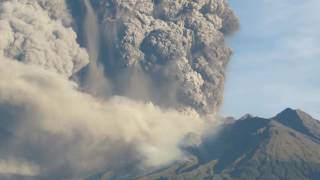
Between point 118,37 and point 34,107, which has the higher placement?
point 118,37

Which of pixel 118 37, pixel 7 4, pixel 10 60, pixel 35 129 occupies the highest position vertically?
pixel 7 4

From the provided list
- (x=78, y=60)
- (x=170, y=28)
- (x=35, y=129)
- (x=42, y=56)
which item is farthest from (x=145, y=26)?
(x=35, y=129)

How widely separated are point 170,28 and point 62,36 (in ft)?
121

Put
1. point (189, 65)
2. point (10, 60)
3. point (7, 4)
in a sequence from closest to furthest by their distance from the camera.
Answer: point (10, 60) < point (7, 4) < point (189, 65)

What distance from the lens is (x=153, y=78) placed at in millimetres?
194375

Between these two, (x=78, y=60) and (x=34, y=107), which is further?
(x=78, y=60)

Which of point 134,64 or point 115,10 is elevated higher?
point 115,10

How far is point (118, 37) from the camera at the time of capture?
634 ft

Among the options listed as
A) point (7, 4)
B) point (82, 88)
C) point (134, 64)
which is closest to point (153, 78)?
point (134, 64)

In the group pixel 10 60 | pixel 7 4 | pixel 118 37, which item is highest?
pixel 7 4

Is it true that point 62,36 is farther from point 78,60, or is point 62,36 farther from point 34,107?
point 34,107

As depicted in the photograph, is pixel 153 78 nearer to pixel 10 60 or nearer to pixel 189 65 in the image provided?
pixel 189 65

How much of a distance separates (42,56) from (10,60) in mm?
9836

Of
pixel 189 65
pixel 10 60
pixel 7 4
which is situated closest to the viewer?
pixel 10 60
